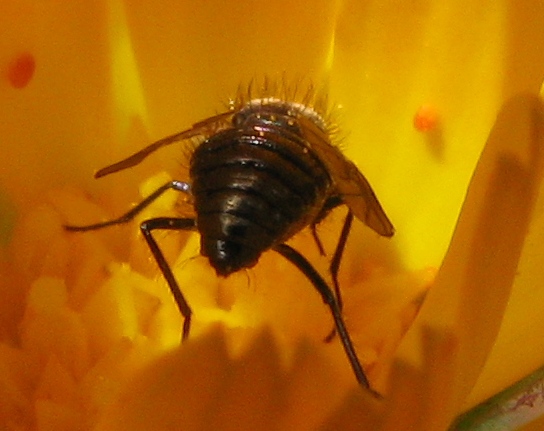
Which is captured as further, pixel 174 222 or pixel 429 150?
pixel 429 150

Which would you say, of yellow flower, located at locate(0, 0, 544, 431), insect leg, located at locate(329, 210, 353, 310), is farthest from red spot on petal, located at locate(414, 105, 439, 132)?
insect leg, located at locate(329, 210, 353, 310)

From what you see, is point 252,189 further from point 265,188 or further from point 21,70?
point 21,70

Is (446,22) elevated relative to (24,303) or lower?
elevated

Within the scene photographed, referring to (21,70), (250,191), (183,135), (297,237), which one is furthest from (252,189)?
(21,70)

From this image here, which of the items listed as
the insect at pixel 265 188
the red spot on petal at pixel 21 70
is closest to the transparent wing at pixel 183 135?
the insect at pixel 265 188

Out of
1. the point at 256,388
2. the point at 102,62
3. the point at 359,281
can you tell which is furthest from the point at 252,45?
the point at 256,388

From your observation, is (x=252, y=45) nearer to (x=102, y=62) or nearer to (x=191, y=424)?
(x=102, y=62)

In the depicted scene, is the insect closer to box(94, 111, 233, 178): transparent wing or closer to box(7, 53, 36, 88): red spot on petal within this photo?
box(94, 111, 233, 178): transparent wing
